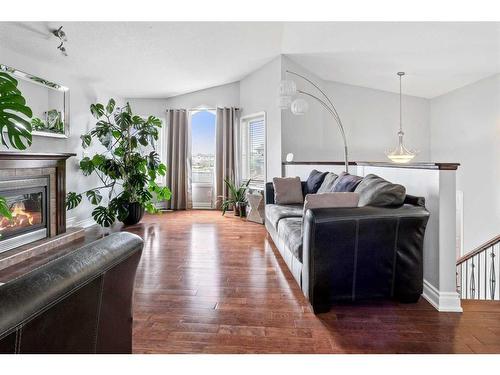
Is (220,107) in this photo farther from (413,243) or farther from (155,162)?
(413,243)

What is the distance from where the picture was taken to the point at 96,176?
559cm

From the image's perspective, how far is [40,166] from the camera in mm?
3820

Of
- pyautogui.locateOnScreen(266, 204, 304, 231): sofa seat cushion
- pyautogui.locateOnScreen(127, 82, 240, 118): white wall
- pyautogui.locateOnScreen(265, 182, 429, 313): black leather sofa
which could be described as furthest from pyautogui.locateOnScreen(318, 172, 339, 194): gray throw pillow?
pyautogui.locateOnScreen(127, 82, 240, 118): white wall

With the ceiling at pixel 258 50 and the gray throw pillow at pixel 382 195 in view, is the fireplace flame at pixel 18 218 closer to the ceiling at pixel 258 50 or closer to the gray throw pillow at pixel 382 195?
the ceiling at pixel 258 50

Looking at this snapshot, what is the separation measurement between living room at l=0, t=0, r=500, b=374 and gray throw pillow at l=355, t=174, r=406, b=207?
0.01 m

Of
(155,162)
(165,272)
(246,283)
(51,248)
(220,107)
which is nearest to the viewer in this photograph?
(246,283)

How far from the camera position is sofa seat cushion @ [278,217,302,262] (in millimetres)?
2436

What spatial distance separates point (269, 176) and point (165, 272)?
11.1 ft

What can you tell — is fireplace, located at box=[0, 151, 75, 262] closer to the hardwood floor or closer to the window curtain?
the hardwood floor

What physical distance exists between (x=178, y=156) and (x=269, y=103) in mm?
2360

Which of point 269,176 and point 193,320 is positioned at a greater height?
point 269,176

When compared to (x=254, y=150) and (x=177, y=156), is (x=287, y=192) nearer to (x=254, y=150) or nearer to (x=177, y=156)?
(x=254, y=150)

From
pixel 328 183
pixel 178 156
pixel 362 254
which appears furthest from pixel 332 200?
pixel 178 156

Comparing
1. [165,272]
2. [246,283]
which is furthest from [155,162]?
[246,283]
